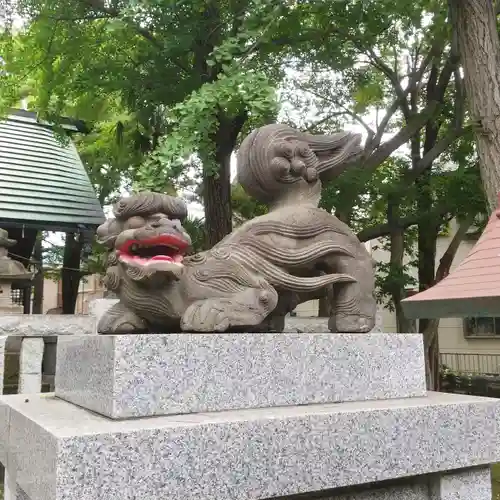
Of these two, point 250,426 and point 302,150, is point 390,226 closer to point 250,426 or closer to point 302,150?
point 302,150

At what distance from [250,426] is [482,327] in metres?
14.0

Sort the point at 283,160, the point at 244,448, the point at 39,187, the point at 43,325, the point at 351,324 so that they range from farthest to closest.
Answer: the point at 39,187
the point at 43,325
the point at 283,160
the point at 351,324
the point at 244,448

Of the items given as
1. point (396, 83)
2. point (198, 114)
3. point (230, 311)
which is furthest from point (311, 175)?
point (396, 83)

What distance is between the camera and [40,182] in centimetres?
870

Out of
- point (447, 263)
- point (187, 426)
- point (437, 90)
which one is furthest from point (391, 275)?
point (187, 426)

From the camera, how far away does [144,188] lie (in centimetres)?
414

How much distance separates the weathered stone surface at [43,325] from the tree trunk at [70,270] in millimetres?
6006

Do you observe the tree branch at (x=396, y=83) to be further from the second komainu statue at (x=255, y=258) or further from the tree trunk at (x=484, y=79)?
the second komainu statue at (x=255, y=258)

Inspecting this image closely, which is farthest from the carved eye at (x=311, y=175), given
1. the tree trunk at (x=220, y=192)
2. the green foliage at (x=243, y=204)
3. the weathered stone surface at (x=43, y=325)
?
the green foliage at (x=243, y=204)

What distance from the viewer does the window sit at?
13985 mm

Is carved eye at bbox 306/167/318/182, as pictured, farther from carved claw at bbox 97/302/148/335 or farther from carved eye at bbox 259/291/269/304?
carved claw at bbox 97/302/148/335

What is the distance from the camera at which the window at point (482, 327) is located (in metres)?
14.0

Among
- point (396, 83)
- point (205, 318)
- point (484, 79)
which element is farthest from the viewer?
point (396, 83)

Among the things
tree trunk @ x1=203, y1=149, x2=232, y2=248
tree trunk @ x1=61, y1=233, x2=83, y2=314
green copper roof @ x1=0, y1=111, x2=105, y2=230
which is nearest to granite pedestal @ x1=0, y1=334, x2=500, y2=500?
tree trunk @ x1=203, y1=149, x2=232, y2=248
